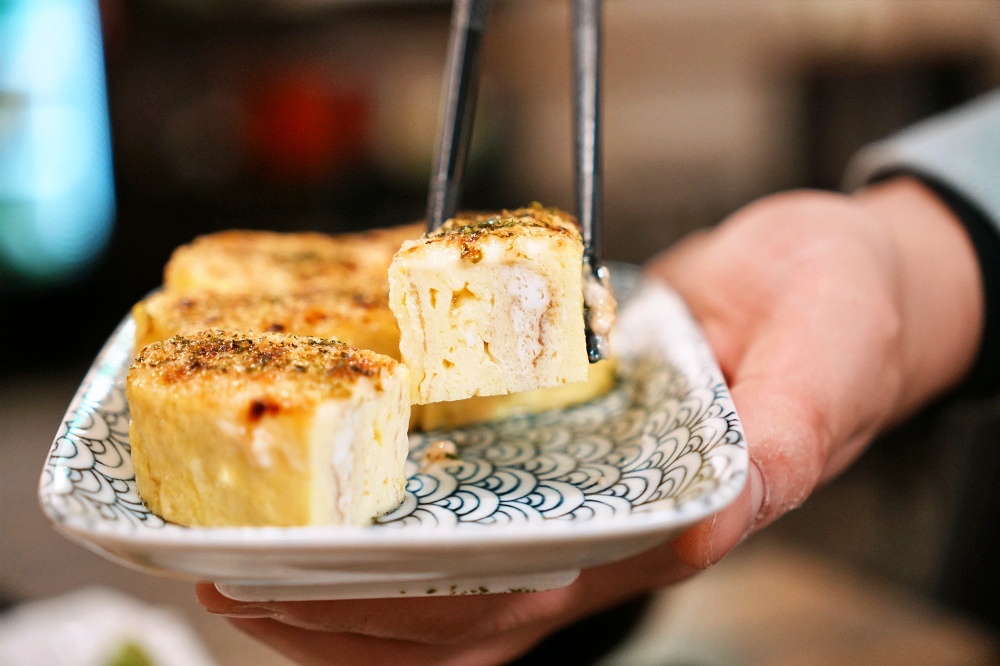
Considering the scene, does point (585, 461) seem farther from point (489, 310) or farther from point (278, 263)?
point (278, 263)

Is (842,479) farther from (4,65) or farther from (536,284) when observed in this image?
(4,65)

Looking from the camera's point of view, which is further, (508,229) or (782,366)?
(782,366)

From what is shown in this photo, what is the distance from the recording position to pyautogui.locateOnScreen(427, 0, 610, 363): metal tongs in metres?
1.29

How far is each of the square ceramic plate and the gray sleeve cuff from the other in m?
0.87

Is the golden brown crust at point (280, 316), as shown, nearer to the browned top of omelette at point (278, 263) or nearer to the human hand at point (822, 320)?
the browned top of omelette at point (278, 263)

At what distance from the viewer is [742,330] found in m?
1.65

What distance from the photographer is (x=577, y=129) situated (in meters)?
1.35

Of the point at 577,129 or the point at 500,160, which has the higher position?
the point at 577,129

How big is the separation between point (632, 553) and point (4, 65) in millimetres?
3608

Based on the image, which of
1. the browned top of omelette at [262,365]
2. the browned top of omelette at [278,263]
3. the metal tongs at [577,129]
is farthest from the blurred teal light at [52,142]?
the browned top of omelette at [262,365]

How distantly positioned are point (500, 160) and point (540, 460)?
3.82 m

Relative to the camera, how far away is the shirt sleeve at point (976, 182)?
186 centimetres

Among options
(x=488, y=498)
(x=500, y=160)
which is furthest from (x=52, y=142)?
(x=488, y=498)

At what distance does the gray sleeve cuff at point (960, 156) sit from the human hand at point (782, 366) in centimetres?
7
